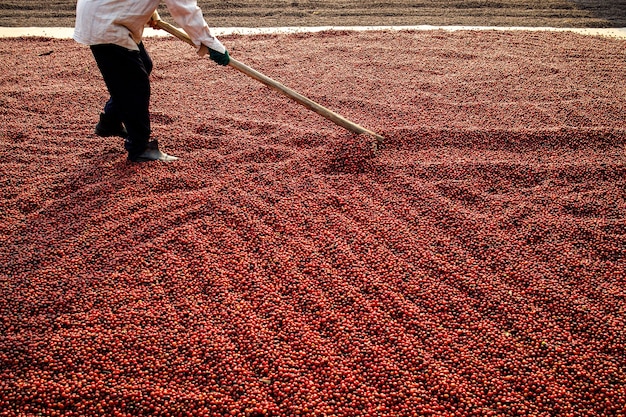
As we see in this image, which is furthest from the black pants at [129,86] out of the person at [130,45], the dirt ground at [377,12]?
the dirt ground at [377,12]

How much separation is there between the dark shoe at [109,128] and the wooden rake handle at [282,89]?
2.63 ft

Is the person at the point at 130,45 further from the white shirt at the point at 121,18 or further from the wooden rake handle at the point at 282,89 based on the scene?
the wooden rake handle at the point at 282,89

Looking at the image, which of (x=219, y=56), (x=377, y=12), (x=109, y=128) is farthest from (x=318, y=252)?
(x=377, y=12)

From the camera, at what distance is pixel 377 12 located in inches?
268

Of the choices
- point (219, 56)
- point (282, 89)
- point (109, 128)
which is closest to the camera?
point (219, 56)

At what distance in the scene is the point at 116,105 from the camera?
3.10m

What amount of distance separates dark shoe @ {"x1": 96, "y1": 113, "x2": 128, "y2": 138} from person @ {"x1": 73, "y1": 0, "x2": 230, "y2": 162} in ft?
0.46

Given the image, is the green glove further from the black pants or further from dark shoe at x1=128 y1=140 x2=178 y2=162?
dark shoe at x1=128 y1=140 x2=178 y2=162

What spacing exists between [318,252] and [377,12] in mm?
5490

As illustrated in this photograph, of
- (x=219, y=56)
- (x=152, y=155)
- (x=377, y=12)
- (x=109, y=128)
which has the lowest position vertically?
(x=152, y=155)

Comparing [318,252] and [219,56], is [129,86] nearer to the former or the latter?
[219,56]

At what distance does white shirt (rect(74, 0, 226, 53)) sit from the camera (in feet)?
8.59

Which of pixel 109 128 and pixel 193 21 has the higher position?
pixel 193 21

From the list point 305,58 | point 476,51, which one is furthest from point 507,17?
point 305,58
